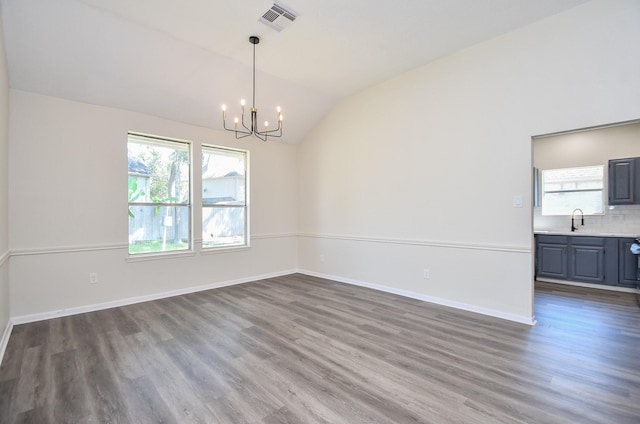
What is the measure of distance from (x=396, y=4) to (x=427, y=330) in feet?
10.6

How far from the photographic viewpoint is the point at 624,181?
4.64 m

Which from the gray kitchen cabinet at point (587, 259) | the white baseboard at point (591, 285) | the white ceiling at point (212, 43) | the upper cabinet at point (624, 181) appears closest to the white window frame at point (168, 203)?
the white ceiling at point (212, 43)

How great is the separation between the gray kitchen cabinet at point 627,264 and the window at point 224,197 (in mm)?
6010

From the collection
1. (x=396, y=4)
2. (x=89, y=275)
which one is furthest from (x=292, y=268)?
(x=396, y=4)

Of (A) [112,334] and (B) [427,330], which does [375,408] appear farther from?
(A) [112,334]

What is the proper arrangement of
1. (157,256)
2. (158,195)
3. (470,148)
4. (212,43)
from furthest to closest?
(158,195), (157,256), (470,148), (212,43)

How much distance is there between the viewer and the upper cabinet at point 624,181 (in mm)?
4555

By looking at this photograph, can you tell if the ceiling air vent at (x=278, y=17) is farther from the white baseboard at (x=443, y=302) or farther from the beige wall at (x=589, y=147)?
the beige wall at (x=589, y=147)

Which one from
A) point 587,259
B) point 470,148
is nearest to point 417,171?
point 470,148

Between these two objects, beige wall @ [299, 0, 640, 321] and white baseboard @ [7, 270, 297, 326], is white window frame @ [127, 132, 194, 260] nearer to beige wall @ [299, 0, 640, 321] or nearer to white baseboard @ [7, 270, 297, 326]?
white baseboard @ [7, 270, 297, 326]

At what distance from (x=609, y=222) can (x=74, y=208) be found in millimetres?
8032

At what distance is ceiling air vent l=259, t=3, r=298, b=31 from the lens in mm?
2840

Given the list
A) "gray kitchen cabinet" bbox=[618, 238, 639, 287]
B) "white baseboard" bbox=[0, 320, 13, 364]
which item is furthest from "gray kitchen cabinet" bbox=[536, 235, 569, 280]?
"white baseboard" bbox=[0, 320, 13, 364]

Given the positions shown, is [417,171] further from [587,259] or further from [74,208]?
[74,208]
